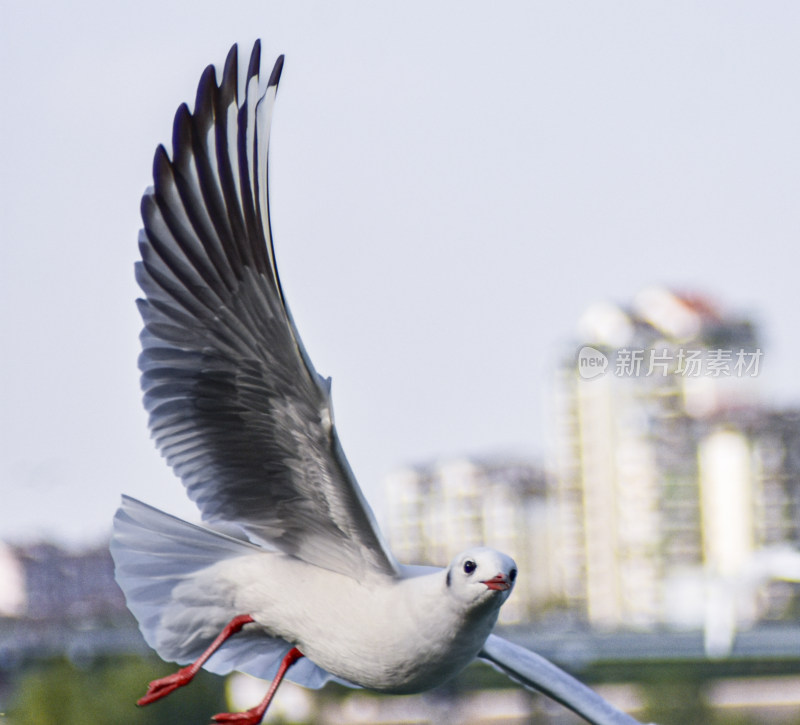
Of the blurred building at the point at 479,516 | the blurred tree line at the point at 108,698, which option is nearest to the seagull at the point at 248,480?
the blurred tree line at the point at 108,698

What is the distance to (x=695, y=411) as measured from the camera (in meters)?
80.1

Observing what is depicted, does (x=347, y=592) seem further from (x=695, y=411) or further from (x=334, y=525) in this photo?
(x=695, y=411)

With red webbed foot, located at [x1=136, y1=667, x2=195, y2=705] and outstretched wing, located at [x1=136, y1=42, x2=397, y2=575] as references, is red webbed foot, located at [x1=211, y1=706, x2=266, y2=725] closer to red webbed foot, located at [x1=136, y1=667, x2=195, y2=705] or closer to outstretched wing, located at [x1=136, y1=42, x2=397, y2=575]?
red webbed foot, located at [x1=136, y1=667, x2=195, y2=705]

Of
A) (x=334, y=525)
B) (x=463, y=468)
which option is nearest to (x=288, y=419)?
(x=334, y=525)

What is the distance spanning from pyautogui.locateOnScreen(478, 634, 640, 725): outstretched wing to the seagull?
752 mm

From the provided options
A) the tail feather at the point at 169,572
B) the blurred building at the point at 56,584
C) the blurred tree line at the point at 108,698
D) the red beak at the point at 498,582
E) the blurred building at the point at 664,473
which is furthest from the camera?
the blurred building at the point at 664,473

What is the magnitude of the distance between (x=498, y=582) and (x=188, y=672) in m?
1.08

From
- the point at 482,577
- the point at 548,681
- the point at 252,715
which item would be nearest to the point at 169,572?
the point at 252,715

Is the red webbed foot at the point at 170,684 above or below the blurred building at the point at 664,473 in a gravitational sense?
above

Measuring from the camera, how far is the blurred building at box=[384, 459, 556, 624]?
3461 inches

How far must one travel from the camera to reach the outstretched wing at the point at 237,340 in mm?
4387

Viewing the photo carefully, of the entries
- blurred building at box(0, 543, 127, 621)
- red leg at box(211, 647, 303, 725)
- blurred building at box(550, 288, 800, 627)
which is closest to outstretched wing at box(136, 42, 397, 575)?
red leg at box(211, 647, 303, 725)

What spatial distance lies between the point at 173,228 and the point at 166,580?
1176mm

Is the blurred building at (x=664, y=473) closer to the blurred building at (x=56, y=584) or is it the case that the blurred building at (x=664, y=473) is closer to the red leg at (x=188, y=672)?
the blurred building at (x=56, y=584)
